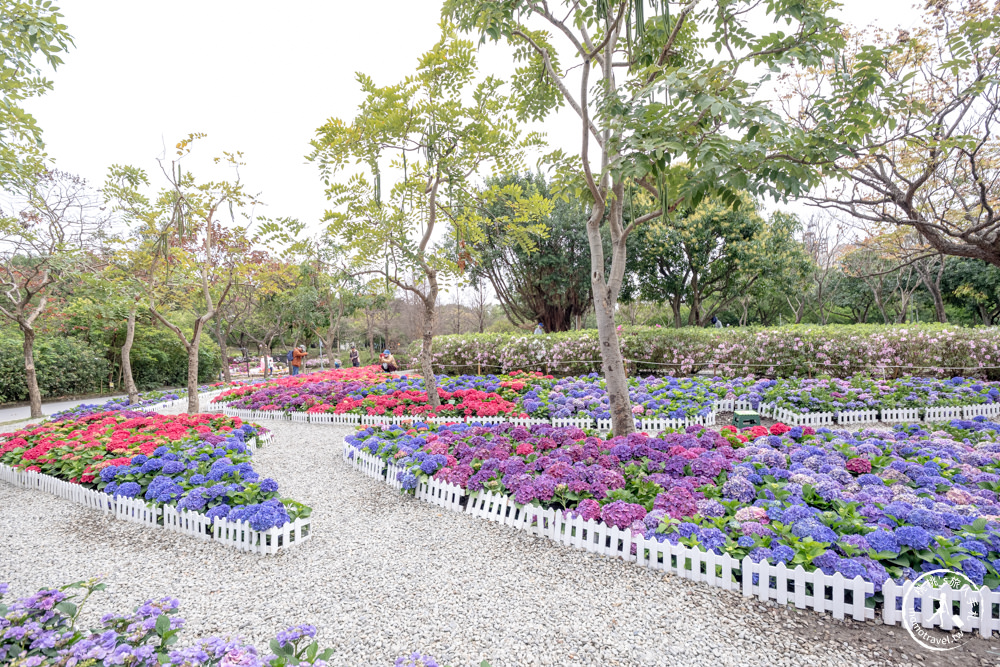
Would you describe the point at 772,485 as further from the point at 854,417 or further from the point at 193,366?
the point at 193,366

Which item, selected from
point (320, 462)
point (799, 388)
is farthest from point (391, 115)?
point (799, 388)

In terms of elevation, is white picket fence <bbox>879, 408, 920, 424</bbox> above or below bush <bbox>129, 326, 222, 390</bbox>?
below

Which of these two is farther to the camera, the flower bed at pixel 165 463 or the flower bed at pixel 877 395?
the flower bed at pixel 877 395

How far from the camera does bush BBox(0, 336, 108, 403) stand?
1384cm

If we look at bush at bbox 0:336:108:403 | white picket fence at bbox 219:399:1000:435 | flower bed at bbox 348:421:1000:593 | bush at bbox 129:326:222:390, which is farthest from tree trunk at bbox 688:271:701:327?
bush at bbox 0:336:108:403

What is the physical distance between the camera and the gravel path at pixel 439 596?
2.20 m

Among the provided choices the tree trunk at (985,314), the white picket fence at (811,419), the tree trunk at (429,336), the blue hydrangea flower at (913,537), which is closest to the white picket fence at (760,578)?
the blue hydrangea flower at (913,537)

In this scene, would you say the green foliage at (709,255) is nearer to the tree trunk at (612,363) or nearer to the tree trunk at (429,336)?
the tree trunk at (429,336)

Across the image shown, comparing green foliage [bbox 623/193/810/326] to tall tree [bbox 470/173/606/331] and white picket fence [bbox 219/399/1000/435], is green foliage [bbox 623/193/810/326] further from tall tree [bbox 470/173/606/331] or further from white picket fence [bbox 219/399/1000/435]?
white picket fence [bbox 219/399/1000/435]

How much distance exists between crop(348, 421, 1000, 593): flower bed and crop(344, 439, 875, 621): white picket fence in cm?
7

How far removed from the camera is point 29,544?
3.68m

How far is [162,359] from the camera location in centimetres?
1780

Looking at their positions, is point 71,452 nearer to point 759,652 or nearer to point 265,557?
point 265,557

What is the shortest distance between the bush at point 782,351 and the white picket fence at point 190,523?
8599 mm
